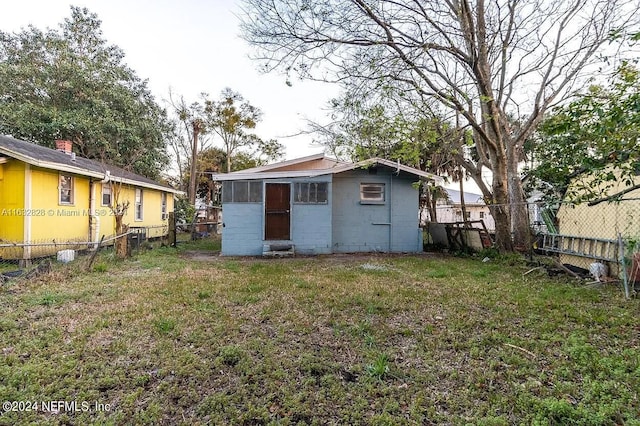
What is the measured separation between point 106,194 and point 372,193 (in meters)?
9.00

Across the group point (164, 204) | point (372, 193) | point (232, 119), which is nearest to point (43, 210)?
point (164, 204)

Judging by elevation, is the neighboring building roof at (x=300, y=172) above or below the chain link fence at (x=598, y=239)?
above

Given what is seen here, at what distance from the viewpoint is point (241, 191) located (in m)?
9.80

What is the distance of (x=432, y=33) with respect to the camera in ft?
23.9

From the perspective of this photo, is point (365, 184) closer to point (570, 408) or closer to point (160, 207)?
point (570, 408)

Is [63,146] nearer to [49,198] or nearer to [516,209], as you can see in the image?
[49,198]

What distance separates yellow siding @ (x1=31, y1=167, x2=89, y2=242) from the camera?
8055 millimetres

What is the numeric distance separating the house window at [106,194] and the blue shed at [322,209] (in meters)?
4.37

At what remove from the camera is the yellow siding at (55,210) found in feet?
26.4

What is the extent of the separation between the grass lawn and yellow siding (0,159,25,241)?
3.41 metres

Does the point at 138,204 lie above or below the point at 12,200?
above

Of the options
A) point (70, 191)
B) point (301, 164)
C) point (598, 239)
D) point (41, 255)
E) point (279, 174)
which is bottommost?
point (41, 255)

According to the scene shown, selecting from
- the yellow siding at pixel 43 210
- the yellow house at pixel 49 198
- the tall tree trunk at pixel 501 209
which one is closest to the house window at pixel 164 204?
the yellow house at pixel 49 198

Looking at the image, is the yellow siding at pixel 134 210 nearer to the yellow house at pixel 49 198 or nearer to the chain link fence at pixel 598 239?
the yellow house at pixel 49 198
